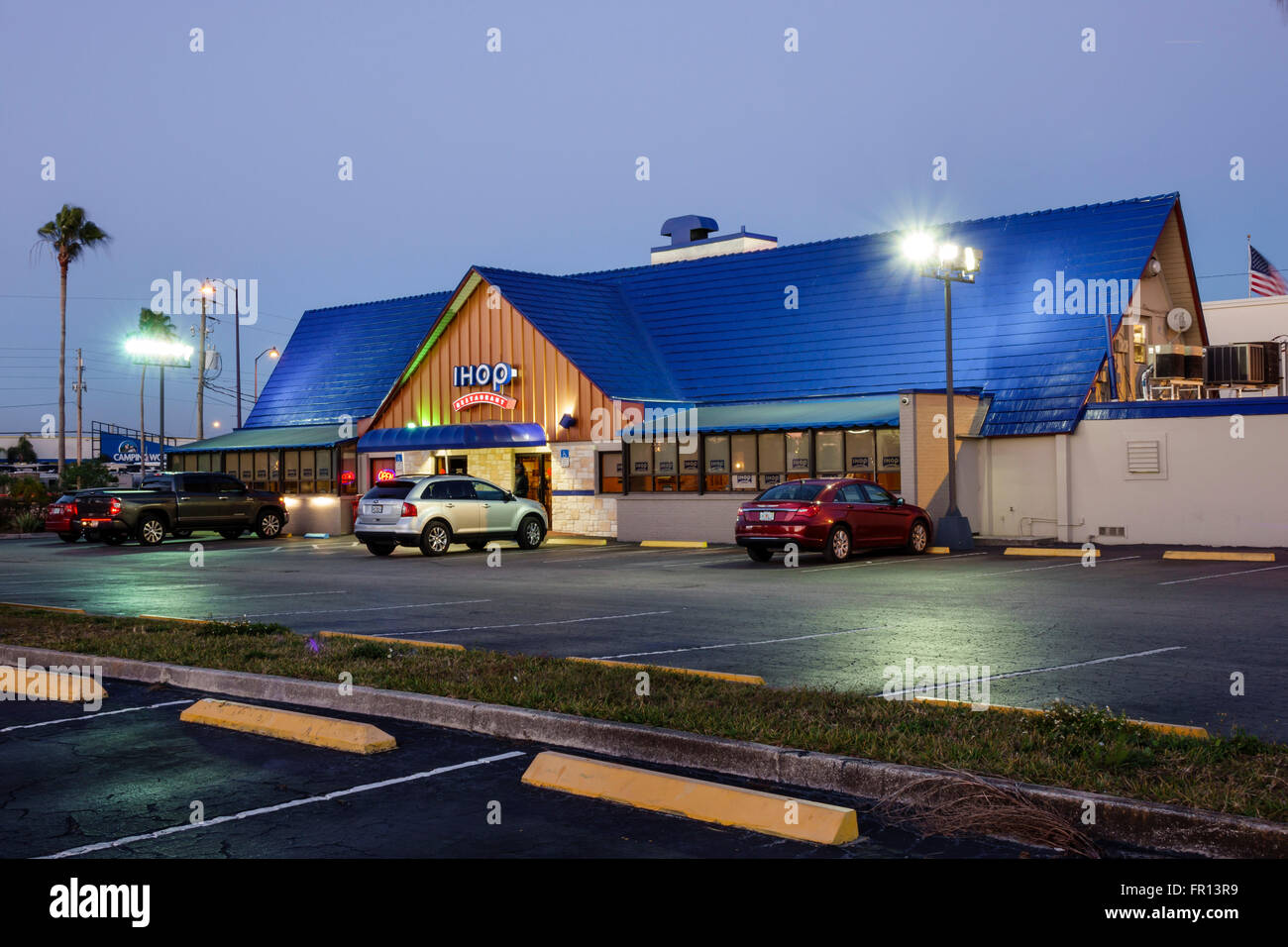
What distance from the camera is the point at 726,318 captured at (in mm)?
37469

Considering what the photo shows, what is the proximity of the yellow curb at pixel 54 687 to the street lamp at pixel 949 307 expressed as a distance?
1955 cm

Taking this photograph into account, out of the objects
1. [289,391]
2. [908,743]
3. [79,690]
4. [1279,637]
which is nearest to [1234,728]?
[908,743]

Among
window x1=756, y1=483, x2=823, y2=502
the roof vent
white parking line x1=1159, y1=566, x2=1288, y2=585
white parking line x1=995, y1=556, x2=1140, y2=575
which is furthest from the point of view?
the roof vent

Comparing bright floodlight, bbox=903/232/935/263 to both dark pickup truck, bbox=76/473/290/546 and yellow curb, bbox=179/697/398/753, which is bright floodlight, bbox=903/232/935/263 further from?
yellow curb, bbox=179/697/398/753

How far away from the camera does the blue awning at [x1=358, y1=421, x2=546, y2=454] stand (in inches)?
1401

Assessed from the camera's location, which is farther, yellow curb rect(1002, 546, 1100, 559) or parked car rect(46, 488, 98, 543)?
parked car rect(46, 488, 98, 543)

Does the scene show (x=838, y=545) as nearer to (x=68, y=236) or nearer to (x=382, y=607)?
(x=382, y=607)

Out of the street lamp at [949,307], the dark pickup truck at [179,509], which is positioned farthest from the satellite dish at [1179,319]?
the dark pickup truck at [179,509]

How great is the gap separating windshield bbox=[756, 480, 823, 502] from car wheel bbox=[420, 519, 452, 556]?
7.46 metres

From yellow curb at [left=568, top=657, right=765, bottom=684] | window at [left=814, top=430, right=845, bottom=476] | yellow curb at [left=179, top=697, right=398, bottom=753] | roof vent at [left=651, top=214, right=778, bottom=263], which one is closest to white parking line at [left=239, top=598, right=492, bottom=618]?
yellow curb at [left=568, top=657, right=765, bottom=684]

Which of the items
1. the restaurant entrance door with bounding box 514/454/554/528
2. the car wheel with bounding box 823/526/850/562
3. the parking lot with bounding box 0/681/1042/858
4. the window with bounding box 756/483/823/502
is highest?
the restaurant entrance door with bounding box 514/454/554/528

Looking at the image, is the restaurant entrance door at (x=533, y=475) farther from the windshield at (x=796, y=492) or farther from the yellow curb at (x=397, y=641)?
the yellow curb at (x=397, y=641)

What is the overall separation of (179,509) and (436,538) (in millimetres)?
10483

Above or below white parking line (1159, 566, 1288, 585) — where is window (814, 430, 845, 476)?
above
